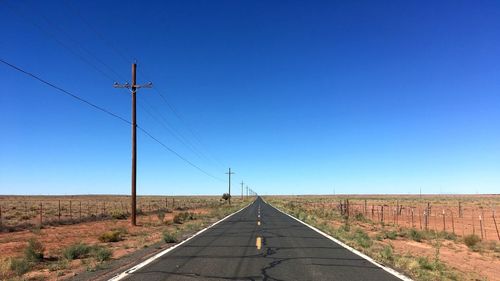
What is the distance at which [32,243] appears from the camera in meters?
14.6

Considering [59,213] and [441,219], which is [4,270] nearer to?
[59,213]

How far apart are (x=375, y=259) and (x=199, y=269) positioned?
16.9 feet

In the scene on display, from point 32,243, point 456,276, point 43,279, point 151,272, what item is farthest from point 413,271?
point 32,243

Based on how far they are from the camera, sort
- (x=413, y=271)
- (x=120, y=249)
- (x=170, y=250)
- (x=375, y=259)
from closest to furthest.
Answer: (x=413, y=271) → (x=375, y=259) → (x=170, y=250) → (x=120, y=249)

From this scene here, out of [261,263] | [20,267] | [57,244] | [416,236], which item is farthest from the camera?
[416,236]

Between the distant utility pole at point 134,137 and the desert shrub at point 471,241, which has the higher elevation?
the distant utility pole at point 134,137

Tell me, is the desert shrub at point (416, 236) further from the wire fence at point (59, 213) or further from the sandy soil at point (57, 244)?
the wire fence at point (59, 213)

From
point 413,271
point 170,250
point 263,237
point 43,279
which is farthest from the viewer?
point 263,237

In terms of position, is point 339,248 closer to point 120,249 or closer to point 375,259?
point 375,259

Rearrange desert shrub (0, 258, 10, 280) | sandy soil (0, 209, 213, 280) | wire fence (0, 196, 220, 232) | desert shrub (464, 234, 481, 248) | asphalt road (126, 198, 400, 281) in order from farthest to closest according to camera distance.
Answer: wire fence (0, 196, 220, 232) → desert shrub (464, 234, 481, 248) → sandy soil (0, 209, 213, 280) → desert shrub (0, 258, 10, 280) → asphalt road (126, 198, 400, 281)

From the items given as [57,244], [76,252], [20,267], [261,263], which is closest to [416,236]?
[261,263]

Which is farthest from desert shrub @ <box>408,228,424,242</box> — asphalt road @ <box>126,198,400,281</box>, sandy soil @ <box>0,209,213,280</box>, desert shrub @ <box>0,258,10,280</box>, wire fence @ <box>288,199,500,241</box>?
desert shrub @ <box>0,258,10,280</box>

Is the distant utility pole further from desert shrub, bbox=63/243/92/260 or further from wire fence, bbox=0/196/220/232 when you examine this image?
desert shrub, bbox=63/243/92/260

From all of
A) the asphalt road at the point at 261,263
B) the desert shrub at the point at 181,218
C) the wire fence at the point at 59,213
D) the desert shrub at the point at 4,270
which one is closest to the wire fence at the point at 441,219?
the asphalt road at the point at 261,263
